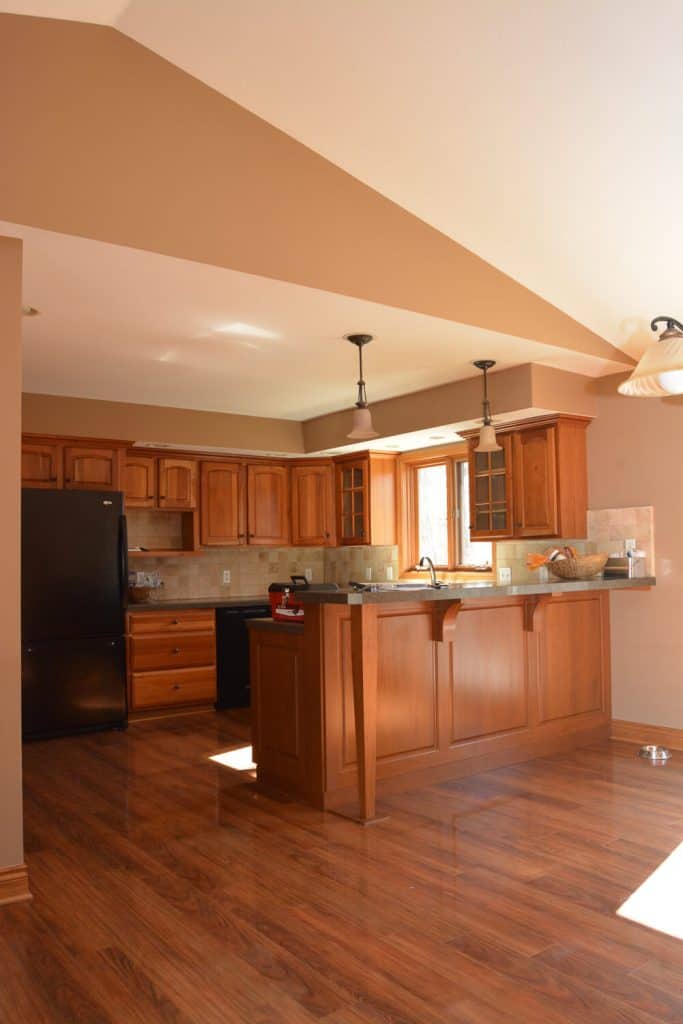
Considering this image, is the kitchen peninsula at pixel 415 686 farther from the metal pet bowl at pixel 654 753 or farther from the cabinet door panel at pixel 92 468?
the cabinet door panel at pixel 92 468

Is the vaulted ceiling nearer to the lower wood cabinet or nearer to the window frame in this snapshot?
the window frame

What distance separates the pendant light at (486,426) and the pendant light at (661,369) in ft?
3.42

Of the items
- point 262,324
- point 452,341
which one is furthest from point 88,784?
point 452,341

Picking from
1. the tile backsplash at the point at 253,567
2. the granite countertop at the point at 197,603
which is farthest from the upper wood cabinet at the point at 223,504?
the granite countertop at the point at 197,603

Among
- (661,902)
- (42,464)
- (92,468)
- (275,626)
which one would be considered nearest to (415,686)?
Answer: (275,626)

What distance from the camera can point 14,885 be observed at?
288cm

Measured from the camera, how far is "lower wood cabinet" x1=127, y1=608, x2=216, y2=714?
6.16 m

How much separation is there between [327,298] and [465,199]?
81 centimetres

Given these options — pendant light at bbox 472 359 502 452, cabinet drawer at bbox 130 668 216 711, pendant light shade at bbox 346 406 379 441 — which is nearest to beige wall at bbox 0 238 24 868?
pendant light shade at bbox 346 406 379 441

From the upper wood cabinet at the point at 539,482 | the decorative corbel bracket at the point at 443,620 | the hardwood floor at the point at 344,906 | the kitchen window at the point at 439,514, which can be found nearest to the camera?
the hardwood floor at the point at 344,906

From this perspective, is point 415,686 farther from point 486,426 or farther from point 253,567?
point 253,567

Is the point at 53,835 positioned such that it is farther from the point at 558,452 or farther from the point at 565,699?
the point at 558,452

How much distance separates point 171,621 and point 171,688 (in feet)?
1.69

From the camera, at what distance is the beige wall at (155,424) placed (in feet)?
19.3
